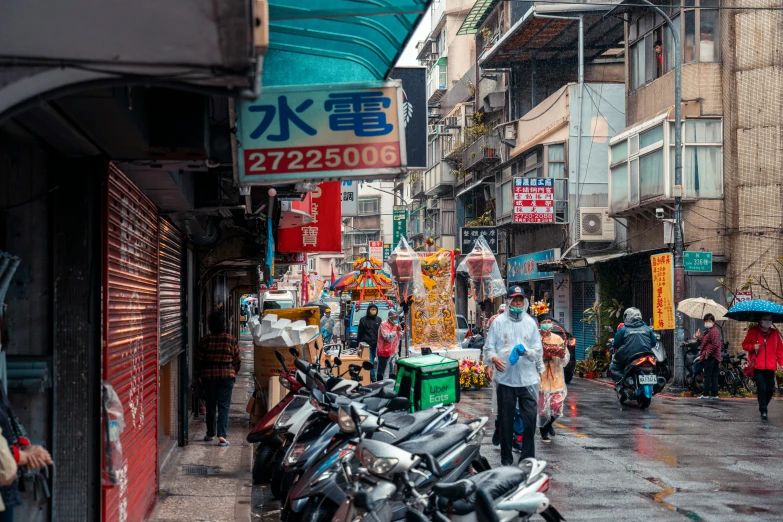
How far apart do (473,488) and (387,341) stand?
14145 mm

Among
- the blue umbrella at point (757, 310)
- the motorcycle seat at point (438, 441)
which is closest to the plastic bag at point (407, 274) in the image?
the blue umbrella at point (757, 310)

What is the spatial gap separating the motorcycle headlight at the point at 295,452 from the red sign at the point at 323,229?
918cm

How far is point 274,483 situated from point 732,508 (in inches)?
173

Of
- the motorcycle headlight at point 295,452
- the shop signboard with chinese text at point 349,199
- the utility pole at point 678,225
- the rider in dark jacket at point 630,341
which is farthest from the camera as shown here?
the shop signboard with chinese text at point 349,199

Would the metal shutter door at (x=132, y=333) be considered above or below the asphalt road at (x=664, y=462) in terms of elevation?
above

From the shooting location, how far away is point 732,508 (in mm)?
8391

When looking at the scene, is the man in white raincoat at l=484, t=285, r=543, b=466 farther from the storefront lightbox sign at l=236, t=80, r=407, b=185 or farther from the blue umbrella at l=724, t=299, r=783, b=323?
the blue umbrella at l=724, t=299, r=783, b=323

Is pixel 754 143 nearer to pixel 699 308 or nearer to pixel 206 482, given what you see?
pixel 699 308

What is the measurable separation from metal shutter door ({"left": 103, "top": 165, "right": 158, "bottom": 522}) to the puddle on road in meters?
4.67

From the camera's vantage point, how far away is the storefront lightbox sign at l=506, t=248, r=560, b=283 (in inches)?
1342

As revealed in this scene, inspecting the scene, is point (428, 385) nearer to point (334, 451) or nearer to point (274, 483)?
point (274, 483)

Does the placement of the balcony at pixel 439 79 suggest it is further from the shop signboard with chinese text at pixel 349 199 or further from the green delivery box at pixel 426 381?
the green delivery box at pixel 426 381

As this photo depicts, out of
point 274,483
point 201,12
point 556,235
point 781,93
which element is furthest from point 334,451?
point 556,235

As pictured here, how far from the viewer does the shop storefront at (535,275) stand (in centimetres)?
3500
